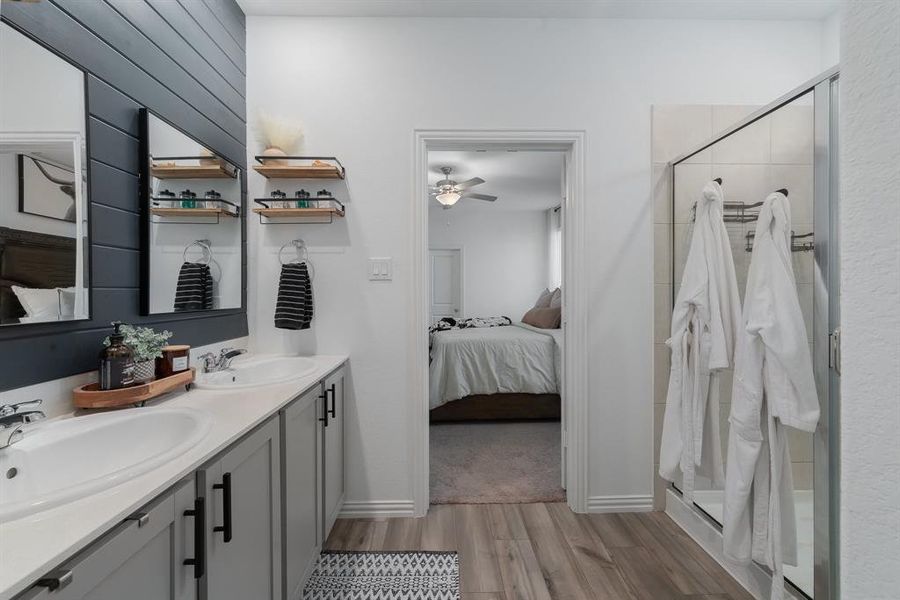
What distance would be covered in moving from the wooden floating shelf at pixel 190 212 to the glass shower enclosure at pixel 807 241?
2.37 meters

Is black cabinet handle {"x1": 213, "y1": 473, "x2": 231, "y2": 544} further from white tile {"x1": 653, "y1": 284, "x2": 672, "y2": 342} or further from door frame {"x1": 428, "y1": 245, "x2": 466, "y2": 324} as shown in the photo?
door frame {"x1": 428, "y1": 245, "x2": 466, "y2": 324}

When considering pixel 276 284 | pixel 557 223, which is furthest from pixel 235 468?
pixel 557 223

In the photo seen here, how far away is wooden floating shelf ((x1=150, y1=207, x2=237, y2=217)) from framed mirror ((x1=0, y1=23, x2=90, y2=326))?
1.04ft

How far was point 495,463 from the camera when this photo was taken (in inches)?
110

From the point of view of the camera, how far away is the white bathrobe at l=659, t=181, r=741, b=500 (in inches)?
66.9

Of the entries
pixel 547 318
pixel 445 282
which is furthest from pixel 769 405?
pixel 445 282

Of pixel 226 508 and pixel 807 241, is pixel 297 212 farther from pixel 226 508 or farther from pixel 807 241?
pixel 807 241

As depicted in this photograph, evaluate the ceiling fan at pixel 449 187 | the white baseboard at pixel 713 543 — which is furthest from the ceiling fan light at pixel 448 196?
the white baseboard at pixel 713 543

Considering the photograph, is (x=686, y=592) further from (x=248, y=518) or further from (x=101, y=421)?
(x=101, y=421)

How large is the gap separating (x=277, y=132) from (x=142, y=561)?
6.31ft

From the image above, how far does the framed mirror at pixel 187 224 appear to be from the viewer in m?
1.48

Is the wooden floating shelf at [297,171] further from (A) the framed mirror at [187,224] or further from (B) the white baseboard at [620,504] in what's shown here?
(B) the white baseboard at [620,504]

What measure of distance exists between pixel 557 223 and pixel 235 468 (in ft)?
20.0

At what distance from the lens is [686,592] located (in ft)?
5.34
